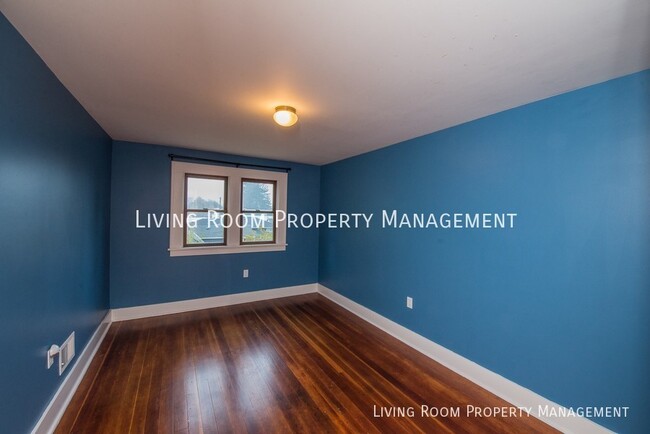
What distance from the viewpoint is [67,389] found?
195 cm

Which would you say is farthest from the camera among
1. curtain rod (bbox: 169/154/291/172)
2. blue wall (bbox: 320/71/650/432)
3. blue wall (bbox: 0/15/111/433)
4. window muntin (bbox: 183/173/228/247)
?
window muntin (bbox: 183/173/228/247)

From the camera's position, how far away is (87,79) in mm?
1780

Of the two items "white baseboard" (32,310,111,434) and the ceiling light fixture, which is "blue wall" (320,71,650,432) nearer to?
the ceiling light fixture

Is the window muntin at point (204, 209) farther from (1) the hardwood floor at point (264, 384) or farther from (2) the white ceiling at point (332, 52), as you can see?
(2) the white ceiling at point (332, 52)

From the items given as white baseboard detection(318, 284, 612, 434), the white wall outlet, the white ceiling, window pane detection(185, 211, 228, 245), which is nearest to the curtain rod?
window pane detection(185, 211, 228, 245)

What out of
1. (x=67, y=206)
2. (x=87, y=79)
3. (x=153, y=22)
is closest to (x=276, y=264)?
(x=67, y=206)

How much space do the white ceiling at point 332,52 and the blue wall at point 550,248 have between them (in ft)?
0.90

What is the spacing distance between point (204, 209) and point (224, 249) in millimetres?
664

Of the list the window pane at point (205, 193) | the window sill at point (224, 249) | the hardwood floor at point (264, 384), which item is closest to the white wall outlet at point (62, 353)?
the hardwood floor at point (264, 384)

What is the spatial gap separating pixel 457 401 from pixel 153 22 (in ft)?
10.1

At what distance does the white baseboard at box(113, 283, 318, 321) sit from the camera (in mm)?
3420

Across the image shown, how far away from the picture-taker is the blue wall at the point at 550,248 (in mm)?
1556

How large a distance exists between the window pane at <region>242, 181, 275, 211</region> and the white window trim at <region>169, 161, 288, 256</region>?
115 millimetres

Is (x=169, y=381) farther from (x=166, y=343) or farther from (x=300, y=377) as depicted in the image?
(x=300, y=377)
